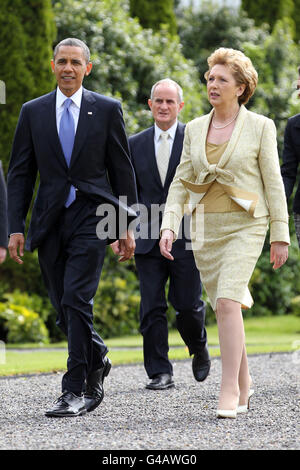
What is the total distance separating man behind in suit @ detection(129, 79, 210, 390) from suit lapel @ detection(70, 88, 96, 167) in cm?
159

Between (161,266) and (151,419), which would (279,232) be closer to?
(151,419)

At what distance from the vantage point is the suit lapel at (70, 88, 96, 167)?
5.51 meters

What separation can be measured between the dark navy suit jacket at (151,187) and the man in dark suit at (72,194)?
1.33 meters

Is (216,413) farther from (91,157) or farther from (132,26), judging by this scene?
(132,26)

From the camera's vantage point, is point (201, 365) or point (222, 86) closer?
point (222, 86)

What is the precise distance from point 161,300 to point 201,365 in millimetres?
649

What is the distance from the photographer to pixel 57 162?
5523mm

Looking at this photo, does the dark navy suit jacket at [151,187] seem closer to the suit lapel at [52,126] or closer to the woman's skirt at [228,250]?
the woman's skirt at [228,250]

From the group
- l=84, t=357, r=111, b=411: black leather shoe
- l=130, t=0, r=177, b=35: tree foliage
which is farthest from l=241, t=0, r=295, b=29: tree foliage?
l=84, t=357, r=111, b=411: black leather shoe

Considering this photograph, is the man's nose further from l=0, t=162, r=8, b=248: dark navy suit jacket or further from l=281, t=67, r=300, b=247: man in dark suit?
l=281, t=67, r=300, b=247: man in dark suit

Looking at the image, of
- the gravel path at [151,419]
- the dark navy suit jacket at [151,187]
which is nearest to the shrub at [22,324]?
the gravel path at [151,419]

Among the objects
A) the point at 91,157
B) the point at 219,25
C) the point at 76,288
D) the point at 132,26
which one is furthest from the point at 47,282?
the point at 219,25

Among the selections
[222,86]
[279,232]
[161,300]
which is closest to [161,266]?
[161,300]

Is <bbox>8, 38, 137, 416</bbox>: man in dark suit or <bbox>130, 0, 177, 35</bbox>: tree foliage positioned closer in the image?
<bbox>8, 38, 137, 416</bbox>: man in dark suit
